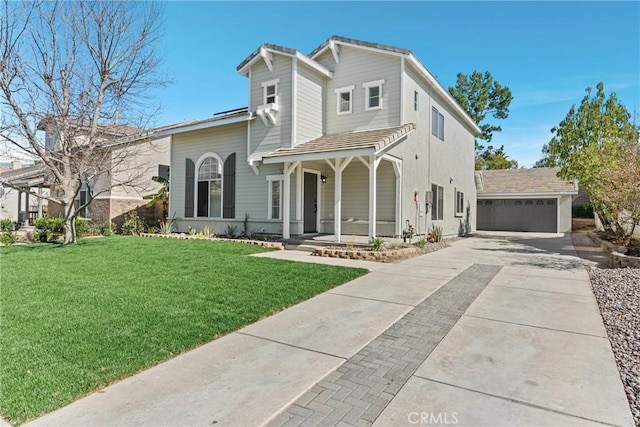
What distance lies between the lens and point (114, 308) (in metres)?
5.16

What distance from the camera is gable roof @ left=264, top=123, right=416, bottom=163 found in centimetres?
1094

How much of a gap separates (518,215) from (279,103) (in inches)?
773

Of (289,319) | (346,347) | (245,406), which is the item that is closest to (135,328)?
(289,319)

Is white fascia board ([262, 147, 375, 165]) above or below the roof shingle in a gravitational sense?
below

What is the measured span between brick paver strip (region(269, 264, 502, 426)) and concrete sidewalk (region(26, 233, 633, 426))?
0.04 ft

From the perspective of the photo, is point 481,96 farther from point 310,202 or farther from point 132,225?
point 132,225

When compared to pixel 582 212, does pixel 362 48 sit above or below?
above

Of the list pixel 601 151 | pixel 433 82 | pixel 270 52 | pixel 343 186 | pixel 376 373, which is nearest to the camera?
pixel 376 373

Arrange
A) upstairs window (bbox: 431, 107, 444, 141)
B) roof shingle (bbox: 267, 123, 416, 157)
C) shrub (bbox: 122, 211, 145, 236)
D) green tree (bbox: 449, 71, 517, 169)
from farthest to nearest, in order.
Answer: green tree (bbox: 449, 71, 517, 169) → shrub (bbox: 122, 211, 145, 236) → upstairs window (bbox: 431, 107, 444, 141) → roof shingle (bbox: 267, 123, 416, 157)

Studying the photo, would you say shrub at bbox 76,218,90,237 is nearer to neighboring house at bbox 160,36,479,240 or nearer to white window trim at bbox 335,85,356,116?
neighboring house at bbox 160,36,479,240

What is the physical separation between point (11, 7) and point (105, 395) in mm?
12771

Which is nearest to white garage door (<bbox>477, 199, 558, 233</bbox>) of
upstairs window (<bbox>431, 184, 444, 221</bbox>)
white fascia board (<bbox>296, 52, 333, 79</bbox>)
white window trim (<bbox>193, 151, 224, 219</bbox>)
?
upstairs window (<bbox>431, 184, 444, 221</bbox>)

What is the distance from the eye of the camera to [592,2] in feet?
36.0

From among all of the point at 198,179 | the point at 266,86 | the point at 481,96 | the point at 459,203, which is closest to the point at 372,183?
the point at 266,86
